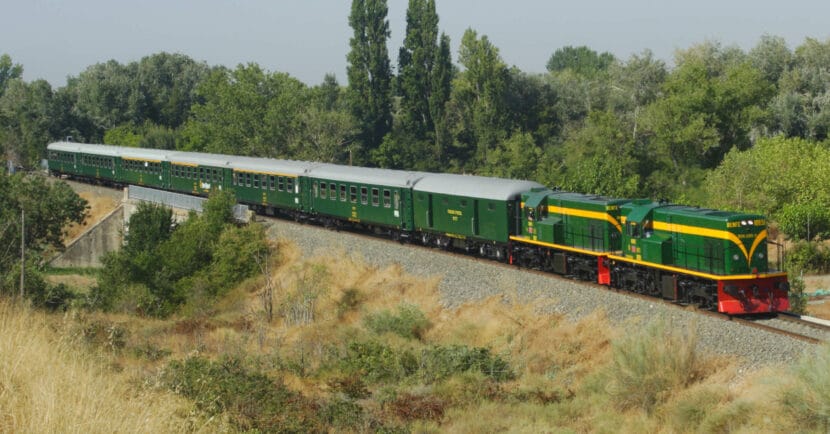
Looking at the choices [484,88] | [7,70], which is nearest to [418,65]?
[484,88]

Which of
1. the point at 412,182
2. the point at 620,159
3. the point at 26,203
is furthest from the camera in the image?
the point at 620,159

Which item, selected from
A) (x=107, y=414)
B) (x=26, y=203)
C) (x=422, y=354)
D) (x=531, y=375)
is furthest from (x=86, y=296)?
(x=107, y=414)

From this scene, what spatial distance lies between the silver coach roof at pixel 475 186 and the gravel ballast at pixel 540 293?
2.20m

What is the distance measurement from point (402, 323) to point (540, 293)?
3.85m

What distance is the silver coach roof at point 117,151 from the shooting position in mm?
53938

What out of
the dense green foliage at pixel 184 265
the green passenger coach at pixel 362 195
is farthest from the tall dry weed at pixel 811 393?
the dense green foliage at pixel 184 265

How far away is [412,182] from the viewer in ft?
111

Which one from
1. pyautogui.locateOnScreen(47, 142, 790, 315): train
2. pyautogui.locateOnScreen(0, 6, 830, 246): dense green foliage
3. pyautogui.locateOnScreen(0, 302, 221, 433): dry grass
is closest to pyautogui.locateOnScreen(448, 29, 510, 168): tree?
pyautogui.locateOnScreen(0, 6, 830, 246): dense green foliage

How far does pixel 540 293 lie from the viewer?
25.0 meters

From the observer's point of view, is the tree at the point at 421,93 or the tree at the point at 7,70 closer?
the tree at the point at 421,93

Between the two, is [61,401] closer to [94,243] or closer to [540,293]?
[540,293]

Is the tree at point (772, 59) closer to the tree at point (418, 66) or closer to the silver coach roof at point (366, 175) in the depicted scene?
the tree at point (418, 66)

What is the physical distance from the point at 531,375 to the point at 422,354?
2821 mm

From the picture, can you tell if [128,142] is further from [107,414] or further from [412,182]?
[107,414]
